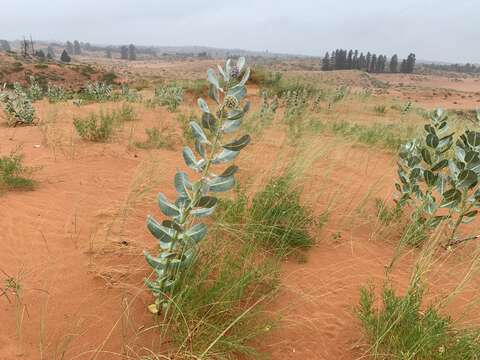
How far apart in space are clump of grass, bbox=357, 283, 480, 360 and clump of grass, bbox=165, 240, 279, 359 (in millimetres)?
545

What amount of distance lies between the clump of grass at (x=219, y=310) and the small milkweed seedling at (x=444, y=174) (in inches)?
62.9

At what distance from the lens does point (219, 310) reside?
1.94m

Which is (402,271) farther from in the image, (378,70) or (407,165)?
(378,70)

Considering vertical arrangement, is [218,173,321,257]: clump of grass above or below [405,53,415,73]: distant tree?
below

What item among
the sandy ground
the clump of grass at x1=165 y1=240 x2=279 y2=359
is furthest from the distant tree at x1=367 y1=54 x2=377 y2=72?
the clump of grass at x1=165 y1=240 x2=279 y2=359

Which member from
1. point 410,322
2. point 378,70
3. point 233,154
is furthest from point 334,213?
point 378,70

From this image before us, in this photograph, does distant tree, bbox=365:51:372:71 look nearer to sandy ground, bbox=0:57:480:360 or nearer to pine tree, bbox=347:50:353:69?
pine tree, bbox=347:50:353:69

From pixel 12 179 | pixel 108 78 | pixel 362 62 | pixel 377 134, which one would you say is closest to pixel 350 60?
pixel 362 62

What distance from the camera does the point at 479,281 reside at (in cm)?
281

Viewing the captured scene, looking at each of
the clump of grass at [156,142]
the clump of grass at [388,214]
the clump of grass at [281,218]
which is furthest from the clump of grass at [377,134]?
the clump of grass at [281,218]

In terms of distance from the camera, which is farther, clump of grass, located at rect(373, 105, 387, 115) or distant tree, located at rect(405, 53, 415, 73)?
distant tree, located at rect(405, 53, 415, 73)

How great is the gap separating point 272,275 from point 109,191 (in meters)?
2.09

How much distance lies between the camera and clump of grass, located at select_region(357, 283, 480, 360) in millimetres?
1707

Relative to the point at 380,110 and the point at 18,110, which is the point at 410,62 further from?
the point at 18,110
